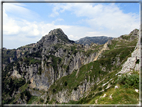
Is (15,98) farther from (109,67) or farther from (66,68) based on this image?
(109,67)

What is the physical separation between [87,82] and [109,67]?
22290 mm

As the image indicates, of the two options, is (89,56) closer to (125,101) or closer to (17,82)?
(125,101)

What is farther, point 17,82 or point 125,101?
point 17,82

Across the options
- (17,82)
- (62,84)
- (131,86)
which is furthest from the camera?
(17,82)

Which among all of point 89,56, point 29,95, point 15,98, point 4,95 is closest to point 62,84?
→ point 89,56

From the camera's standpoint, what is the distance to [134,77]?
17.0 m

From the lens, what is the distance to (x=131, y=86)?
16.9 metres

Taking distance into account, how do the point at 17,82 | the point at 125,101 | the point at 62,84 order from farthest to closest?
the point at 17,82 → the point at 62,84 → the point at 125,101

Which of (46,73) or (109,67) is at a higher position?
(109,67)

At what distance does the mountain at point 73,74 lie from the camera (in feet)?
135

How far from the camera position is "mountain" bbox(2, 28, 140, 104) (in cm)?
4112

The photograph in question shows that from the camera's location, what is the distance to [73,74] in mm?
101438

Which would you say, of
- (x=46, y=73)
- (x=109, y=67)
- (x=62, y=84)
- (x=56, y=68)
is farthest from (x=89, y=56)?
(x=46, y=73)

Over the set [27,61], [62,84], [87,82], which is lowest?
[62,84]
